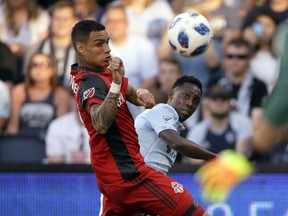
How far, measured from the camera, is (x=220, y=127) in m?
11.8

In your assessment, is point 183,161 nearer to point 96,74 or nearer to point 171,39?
point 171,39

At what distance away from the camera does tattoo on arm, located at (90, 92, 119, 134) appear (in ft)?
23.6

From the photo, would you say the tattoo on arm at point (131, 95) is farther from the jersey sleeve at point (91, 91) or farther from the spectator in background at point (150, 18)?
the spectator in background at point (150, 18)

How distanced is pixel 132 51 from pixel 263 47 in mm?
1718

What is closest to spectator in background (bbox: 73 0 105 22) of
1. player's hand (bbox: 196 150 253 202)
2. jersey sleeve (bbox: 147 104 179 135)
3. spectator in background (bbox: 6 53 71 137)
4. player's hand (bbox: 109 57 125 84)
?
spectator in background (bbox: 6 53 71 137)

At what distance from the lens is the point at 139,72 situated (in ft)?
41.9

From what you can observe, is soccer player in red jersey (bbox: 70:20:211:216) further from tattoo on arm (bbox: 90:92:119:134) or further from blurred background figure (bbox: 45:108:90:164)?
blurred background figure (bbox: 45:108:90:164)

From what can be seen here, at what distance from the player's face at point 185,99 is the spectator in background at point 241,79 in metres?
3.78

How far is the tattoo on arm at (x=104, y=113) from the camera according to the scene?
718 centimetres

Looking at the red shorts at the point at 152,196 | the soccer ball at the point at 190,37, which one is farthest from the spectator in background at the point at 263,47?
the red shorts at the point at 152,196

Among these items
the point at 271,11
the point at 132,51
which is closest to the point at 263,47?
the point at 271,11

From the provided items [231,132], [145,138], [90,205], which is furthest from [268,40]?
[145,138]

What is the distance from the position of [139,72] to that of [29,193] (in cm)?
263

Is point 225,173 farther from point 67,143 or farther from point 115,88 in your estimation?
point 67,143
